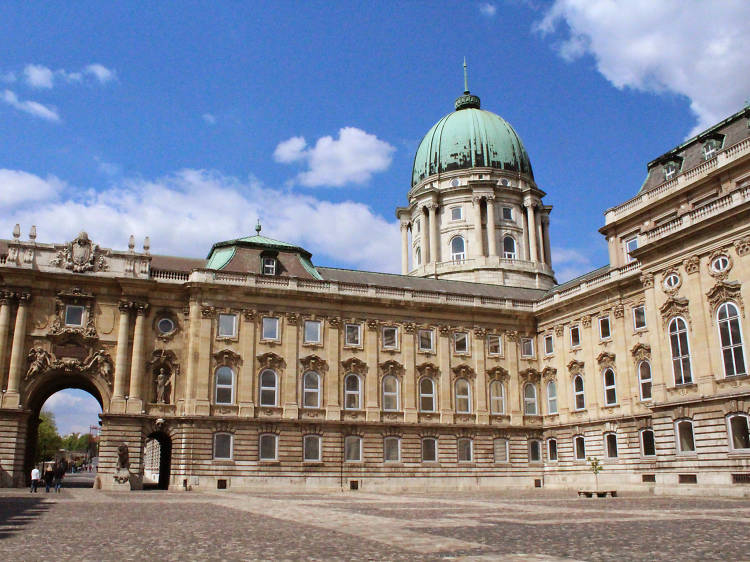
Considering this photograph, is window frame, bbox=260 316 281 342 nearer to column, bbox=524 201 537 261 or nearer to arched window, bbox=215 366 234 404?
arched window, bbox=215 366 234 404

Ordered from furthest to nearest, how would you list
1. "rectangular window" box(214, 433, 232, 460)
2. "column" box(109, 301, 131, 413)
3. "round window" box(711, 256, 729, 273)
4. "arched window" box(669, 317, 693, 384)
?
"rectangular window" box(214, 433, 232, 460), "column" box(109, 301, 131, 413), "arched window" box(669, 317, 693, 384), "round window" box(711, 256, 729, 273)

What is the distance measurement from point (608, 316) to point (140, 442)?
32.6m

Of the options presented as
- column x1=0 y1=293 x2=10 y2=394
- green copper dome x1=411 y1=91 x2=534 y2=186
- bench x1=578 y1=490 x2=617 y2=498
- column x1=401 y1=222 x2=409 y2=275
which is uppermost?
green copper dome x1=411 y1=91 x2=534 y2=186

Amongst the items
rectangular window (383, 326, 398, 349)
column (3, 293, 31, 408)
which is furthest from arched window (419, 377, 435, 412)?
column (3, 293, 31, 408)

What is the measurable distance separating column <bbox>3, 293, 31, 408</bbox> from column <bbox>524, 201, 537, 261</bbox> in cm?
4760

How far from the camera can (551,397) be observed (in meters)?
57.8

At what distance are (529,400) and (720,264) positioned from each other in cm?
2272

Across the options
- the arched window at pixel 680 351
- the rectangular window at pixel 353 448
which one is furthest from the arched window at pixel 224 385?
the arched window at pixel 680 351

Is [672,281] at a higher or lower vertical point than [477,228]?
lower

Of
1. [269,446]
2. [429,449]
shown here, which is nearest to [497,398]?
[429,449]

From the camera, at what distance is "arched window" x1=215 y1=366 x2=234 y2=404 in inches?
1992

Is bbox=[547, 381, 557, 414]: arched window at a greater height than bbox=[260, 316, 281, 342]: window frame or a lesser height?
lesser

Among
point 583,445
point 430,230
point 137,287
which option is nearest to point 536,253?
point 430,230

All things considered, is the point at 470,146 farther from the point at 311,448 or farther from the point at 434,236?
the point at 311,448
